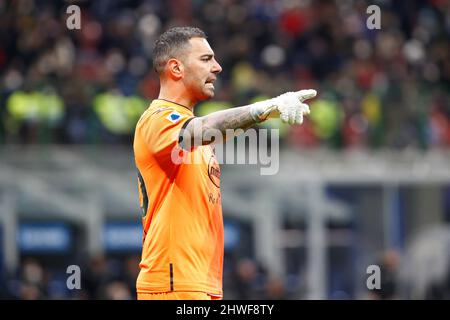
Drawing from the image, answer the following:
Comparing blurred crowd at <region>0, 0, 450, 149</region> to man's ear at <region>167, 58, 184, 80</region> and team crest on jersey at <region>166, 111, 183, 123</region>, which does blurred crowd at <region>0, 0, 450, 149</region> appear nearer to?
man's ear at <region>167, 58, 184, 80</region>

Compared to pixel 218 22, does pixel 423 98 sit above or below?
below

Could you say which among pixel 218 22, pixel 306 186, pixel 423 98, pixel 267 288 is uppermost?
pixel 218 22

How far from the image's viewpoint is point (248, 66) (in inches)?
833

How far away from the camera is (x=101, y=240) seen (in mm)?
18656

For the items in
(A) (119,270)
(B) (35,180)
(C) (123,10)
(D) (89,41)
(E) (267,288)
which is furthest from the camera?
(C) (123,10)

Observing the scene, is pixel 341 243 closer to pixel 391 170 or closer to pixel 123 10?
pixel 391 170

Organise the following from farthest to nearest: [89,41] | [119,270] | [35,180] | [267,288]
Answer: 1. [89,41]
2. [35,180]
3. [119,270]
4. [267,288]

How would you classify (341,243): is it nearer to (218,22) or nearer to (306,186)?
(306,186)

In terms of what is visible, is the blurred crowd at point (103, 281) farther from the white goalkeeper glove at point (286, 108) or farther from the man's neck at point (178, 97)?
the white goalkeeper glove at point (286, 108)

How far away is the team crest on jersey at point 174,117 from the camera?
21.5 ft

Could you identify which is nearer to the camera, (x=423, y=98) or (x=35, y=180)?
(x=35, y=180)

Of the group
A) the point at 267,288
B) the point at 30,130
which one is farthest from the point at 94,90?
the point at 267,288

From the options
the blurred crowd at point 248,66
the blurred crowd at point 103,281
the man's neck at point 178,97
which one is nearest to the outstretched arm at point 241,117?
the man's neck at point 178,97

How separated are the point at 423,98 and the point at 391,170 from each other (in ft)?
4.90
